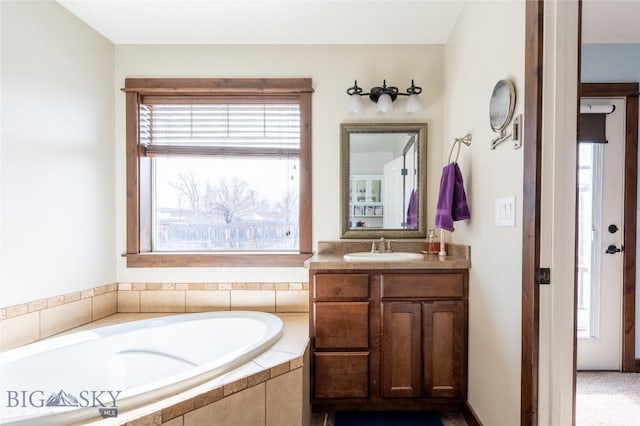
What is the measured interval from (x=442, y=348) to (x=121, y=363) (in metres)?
1.75

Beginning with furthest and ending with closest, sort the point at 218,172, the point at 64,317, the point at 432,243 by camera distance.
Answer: the point at 218,172 < the point at 432,243 < the point at 64,317

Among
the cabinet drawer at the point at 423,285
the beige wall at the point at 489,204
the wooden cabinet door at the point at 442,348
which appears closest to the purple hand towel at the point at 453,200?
the beige wall at the point at 489,204

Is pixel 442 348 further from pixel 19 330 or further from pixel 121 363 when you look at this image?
pixel 19 330

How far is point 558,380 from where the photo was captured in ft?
3.47

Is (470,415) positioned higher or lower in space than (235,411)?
lower

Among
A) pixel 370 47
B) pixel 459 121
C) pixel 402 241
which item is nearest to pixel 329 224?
pixel 402 241

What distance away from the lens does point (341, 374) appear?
1.72 meters

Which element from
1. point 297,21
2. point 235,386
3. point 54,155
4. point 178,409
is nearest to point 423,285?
point 235,386

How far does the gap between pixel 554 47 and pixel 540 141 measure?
0.32 m

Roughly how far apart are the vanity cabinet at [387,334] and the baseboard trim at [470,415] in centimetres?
5

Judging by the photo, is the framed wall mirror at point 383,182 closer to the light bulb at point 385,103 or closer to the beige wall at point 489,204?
the light bulb at point 385,103

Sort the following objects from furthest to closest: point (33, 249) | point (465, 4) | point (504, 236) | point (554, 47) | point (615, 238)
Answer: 1. point (615, 238)
2. point (465, 4)
3. point (33, 249)
4. point (504, 236)
5. point (554, 47)

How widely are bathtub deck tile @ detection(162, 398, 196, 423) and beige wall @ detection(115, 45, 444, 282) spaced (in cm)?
113

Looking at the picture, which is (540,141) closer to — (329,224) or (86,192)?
(329,224)
